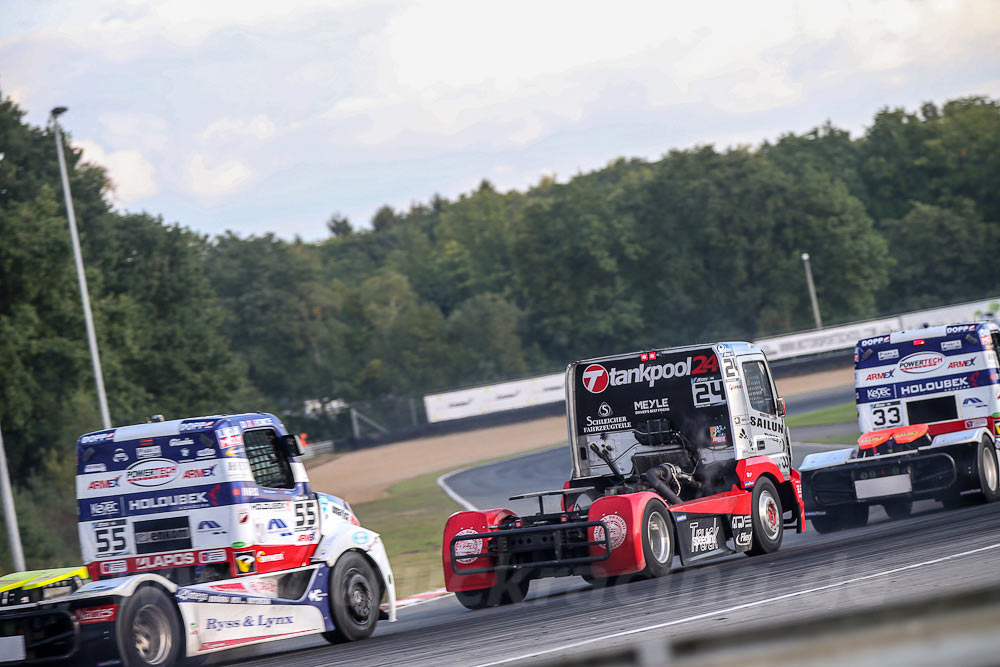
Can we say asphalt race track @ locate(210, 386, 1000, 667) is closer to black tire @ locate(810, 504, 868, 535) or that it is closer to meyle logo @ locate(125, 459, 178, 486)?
black tire @ locate(810, 504, 868, 535)

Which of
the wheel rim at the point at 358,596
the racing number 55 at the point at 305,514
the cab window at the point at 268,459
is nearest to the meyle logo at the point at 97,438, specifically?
the cab window at the point at 268,459

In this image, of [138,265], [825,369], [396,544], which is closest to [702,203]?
[825,369]

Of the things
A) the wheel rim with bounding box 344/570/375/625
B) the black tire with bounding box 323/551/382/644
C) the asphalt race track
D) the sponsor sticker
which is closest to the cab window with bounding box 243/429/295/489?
the black tire with bounding box 323/551/382/644

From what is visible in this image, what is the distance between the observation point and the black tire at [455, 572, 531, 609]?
13.5 meters

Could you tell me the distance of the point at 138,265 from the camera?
5725 centimetres

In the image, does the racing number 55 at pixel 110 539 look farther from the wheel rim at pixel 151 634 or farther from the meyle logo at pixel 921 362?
the meyle logo at pixel 921 362

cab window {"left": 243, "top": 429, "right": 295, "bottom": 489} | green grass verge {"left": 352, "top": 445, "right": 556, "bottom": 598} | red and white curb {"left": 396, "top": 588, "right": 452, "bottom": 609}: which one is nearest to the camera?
cab window {"left": 243, "top": 429, "right": 295, "bottom": 489}

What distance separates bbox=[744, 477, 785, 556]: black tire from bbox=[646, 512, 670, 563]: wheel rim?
1.98 metres

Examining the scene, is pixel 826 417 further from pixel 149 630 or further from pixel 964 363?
pixel 149 630

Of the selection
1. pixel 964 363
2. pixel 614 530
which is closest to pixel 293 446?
pixel 614 530

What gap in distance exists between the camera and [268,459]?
1238cm

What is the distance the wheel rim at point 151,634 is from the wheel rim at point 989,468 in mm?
11637

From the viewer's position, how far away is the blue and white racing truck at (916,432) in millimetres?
16750

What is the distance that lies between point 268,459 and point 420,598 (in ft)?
18.3
